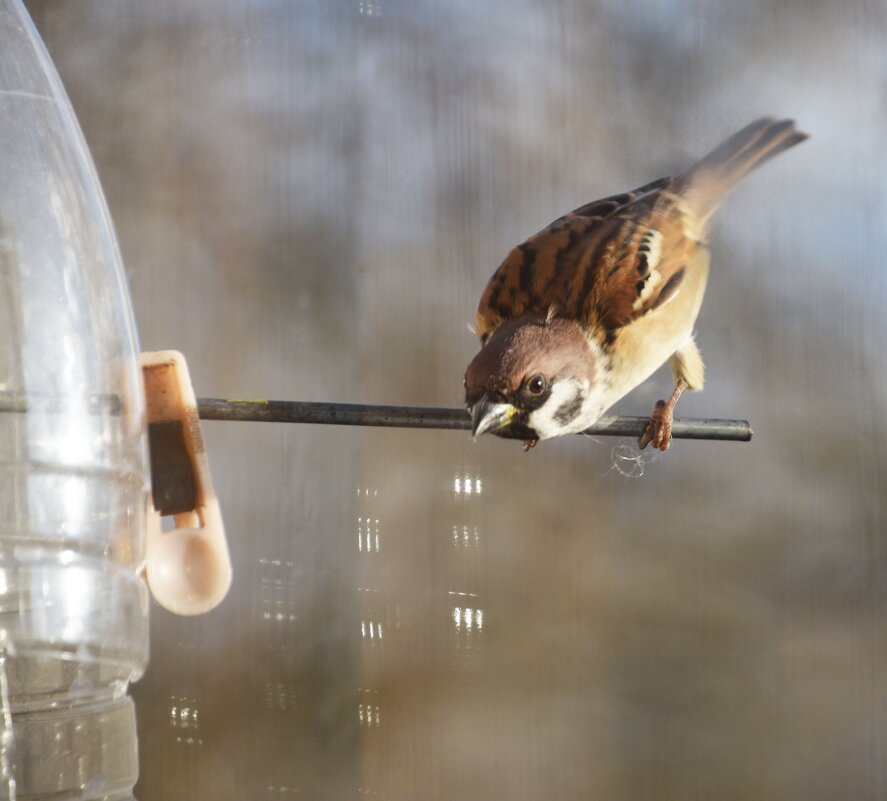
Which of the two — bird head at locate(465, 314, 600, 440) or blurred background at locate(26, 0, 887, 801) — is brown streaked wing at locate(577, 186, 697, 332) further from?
blurred background at locate(26, 0, 887, 801)

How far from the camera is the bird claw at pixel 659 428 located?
2.41 ft

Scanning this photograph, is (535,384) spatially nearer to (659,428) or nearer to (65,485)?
(659,428)

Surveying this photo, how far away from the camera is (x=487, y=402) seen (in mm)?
678

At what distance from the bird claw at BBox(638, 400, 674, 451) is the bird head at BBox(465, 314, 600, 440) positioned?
5cm

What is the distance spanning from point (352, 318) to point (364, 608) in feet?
1.06

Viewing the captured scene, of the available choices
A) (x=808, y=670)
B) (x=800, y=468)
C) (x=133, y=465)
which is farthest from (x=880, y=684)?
(x=133, y=465)

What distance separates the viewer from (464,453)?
1118 mm

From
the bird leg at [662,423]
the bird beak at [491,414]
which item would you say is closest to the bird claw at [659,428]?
the bird leg at [662,423]

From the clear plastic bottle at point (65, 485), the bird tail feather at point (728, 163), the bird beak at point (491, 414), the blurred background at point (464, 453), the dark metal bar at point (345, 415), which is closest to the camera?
the clear plastic bottle at point (65, 485)

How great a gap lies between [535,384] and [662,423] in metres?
0.10

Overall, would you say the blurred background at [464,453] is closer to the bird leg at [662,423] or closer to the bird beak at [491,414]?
the bird leg at [662,423]

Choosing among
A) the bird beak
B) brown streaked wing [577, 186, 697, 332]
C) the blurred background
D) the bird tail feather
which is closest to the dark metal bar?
the bird beak

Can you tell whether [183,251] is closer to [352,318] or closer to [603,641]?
[352,318]

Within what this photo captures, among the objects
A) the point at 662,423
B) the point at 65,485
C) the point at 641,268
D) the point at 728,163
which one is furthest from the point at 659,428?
the point at 65,485
